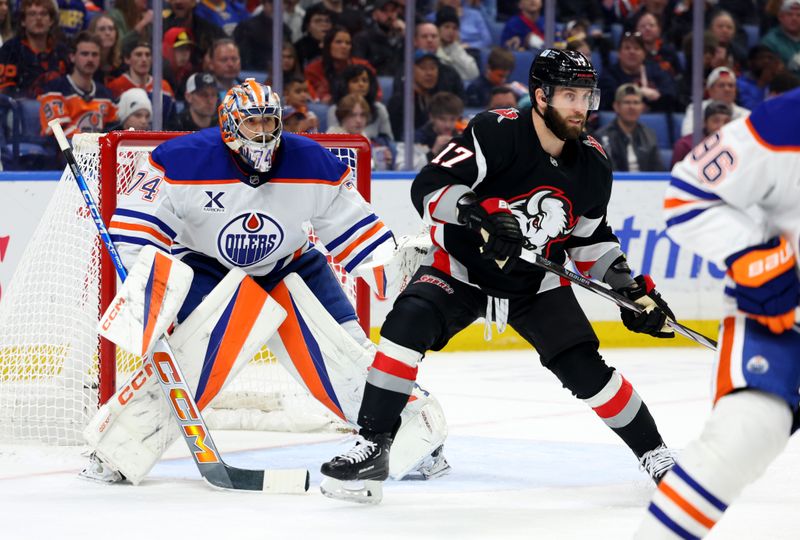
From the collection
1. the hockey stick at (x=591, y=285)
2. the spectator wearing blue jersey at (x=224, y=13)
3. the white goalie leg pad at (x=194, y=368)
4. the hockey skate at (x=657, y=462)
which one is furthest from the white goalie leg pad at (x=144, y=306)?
the spectator wearing blue jersey at (x=224, y=13)

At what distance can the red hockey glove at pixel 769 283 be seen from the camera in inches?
83.9

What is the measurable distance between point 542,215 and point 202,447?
939 mm

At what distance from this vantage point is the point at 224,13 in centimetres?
631

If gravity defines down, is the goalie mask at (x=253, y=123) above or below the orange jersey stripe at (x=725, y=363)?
above

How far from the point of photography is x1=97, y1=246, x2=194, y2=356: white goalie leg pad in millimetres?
3295

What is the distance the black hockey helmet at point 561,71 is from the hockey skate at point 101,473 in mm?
1289

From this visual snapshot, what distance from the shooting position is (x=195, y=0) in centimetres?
614

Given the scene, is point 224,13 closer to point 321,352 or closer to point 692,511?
point 321,352

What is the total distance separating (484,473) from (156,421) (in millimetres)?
813

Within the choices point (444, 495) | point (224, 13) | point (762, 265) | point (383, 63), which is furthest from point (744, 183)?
point (383, 63)

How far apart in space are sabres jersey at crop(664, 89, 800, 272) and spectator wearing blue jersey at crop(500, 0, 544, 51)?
502 cm

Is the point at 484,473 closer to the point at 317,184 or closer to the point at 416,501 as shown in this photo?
the point at 416,501

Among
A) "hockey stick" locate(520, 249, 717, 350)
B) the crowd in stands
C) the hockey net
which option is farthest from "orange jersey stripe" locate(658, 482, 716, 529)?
the crowd in stands

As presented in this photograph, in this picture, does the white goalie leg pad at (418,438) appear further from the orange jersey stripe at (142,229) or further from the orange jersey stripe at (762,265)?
the orange jersey stripe at (762,265)
